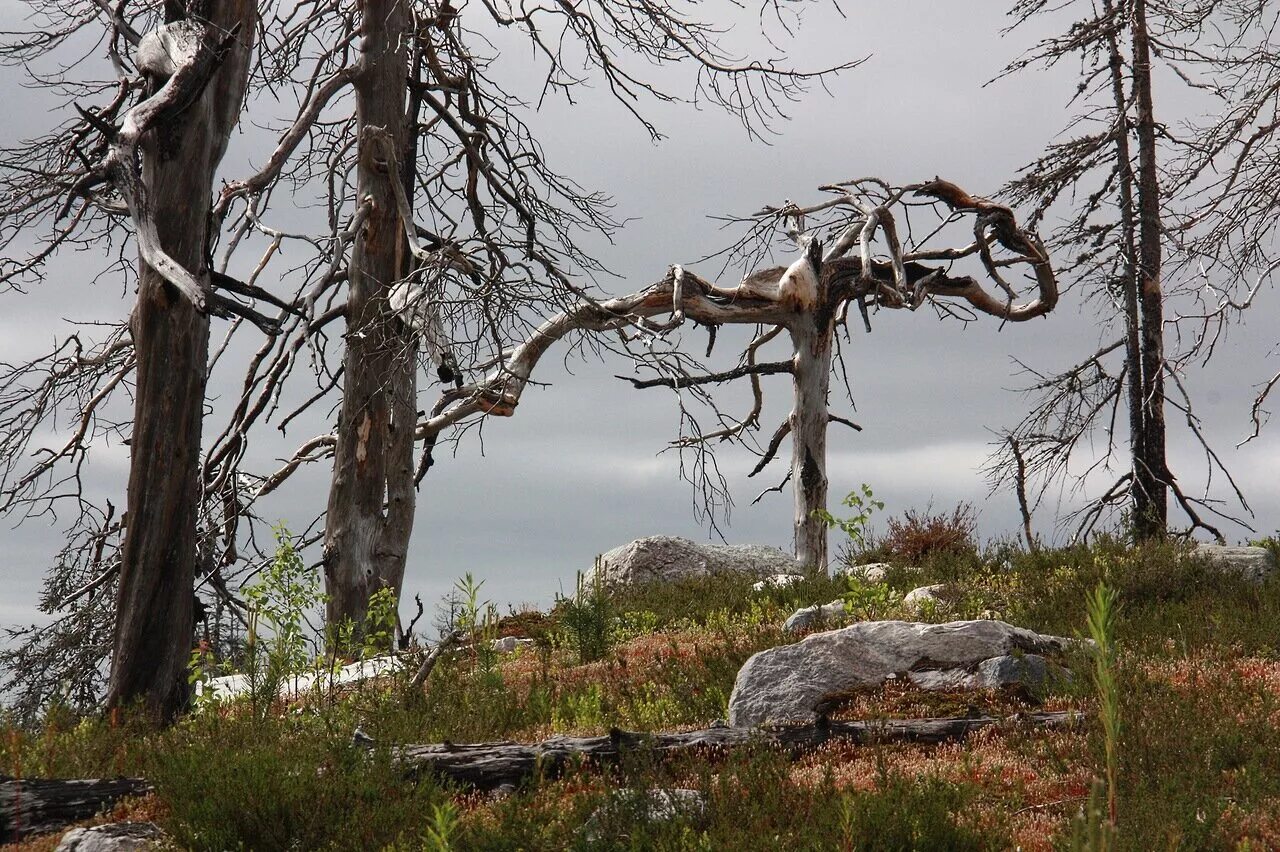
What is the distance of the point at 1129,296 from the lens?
57.5ft

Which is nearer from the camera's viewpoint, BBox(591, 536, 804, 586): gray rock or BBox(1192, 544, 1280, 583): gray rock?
BBox(1192, 544, 1280, 583): gray rock

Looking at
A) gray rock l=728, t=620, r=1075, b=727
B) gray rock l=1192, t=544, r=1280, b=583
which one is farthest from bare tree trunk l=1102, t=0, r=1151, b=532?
gray rock l=728, t=620, r=1075, b=727

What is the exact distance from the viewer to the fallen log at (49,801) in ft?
19.5

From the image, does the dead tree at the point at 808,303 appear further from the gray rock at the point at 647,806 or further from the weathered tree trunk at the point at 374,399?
the gray rock at the point at 647,806

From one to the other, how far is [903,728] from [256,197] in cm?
1105

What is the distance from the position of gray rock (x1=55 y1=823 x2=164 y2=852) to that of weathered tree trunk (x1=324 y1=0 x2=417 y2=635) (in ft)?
24.1

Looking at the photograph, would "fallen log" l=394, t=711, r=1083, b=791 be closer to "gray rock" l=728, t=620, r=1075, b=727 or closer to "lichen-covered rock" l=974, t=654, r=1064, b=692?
"gray rock" l=728, t=620, r=1075, b=727

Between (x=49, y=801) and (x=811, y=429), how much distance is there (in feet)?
39.9

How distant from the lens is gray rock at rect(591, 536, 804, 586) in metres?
17.9

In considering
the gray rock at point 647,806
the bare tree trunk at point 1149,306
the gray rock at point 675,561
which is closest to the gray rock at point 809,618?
the gray rock at point 647,806

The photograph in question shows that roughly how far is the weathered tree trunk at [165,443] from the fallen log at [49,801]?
2986mm

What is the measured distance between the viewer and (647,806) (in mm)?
5125

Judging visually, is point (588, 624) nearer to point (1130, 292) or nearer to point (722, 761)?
point (722, 761)

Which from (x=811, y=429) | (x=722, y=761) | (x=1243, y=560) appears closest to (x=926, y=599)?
(x=1243, y=560)
